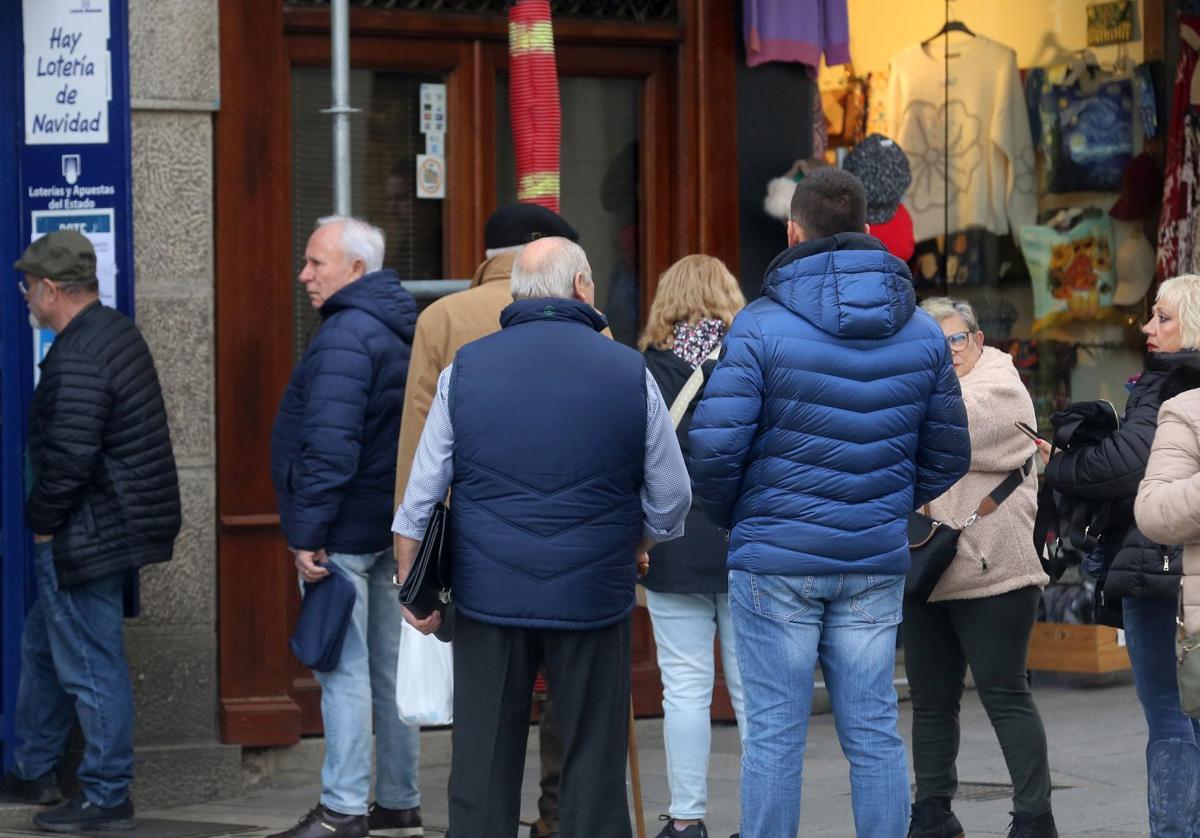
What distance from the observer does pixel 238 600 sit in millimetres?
7793

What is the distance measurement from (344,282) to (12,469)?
144 cm

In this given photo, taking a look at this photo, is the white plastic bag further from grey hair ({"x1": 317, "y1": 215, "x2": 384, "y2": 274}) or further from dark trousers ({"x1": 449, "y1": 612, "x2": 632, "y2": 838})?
grey hair ({"x1": 317, "y1": 215, "x2": 384, "y2": 274})

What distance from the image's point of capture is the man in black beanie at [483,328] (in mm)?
6328

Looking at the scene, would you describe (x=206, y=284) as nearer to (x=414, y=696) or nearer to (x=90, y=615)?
(x=90, y=615)

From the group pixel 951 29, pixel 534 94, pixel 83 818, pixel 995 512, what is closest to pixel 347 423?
pixel 534 94

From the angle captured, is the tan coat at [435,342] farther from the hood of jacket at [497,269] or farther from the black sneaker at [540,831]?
the black sneaker at [540,831]

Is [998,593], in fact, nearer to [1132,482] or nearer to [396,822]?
[1132,482]

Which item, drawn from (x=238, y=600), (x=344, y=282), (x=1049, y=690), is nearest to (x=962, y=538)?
(x=344, y=282)

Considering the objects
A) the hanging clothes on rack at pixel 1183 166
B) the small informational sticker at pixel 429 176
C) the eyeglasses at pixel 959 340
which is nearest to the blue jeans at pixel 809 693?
the eyeglasses at pixel 959 340

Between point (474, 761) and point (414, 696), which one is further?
point (414, 696)

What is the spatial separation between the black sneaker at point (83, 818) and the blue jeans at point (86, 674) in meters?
0.03

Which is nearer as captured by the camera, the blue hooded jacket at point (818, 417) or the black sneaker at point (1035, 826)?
the blue hooded jacket at point (818, 417)

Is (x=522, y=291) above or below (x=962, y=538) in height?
above

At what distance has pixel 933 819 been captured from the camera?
6410 mm
